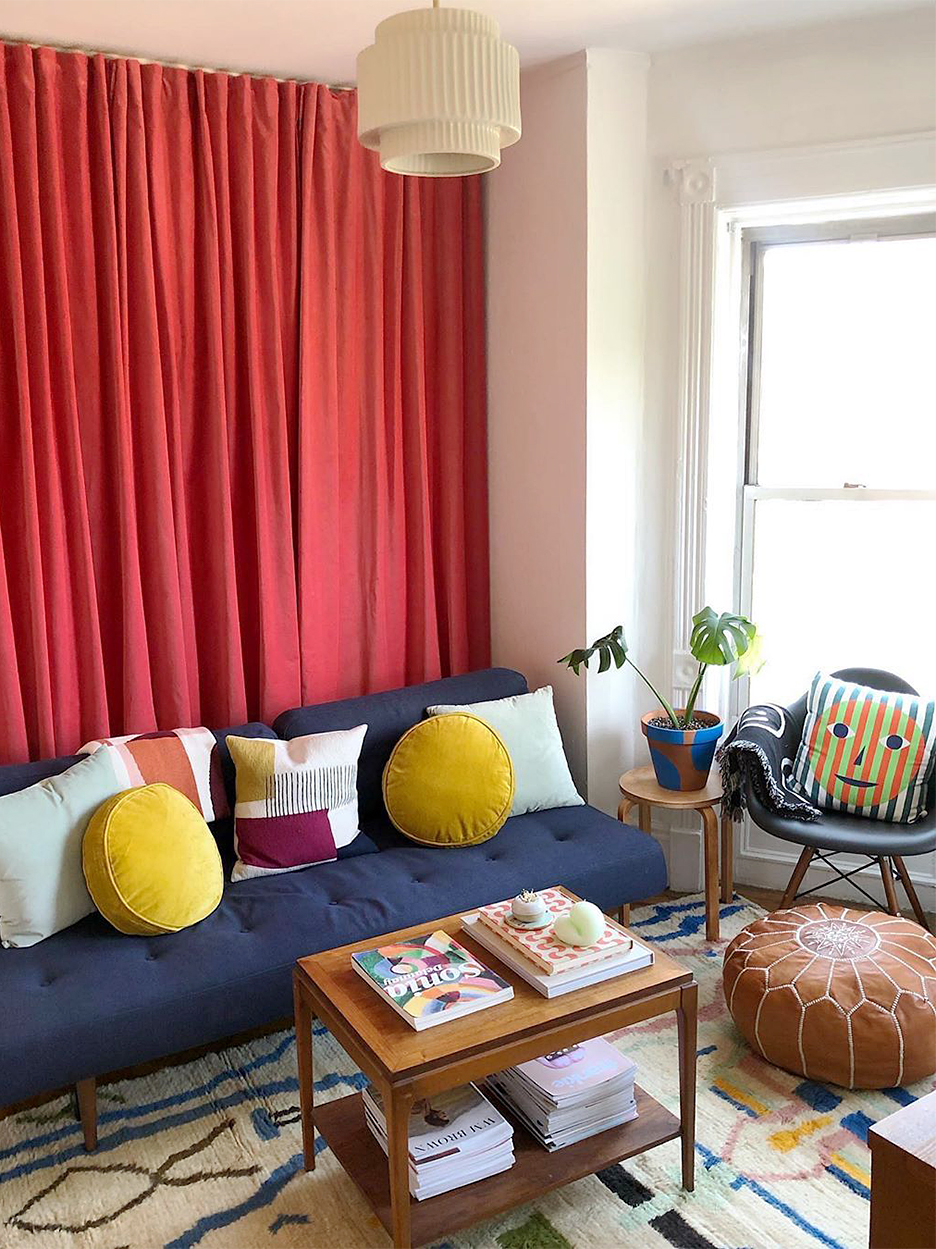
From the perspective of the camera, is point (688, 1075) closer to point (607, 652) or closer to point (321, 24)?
point (607, 652)

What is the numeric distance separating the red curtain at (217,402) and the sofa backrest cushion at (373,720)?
0.62 feet

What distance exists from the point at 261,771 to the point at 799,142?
229 centimetres

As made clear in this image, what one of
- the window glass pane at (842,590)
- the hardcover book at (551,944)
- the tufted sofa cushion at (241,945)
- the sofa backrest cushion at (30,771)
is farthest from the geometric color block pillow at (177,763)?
the window glass pane at (842,590)

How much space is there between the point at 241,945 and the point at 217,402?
1.49m

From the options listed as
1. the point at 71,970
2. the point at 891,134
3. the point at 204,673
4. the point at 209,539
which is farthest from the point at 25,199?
the point at 891,134

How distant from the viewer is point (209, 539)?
3.21 meters

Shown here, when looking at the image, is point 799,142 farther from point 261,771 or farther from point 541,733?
point 261,771

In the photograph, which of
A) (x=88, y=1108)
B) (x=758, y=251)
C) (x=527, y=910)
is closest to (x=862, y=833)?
(x=527, y=910)

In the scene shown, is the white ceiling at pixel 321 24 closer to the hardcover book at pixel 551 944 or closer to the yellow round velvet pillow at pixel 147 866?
the yellow round velvet pillow at pixel 147 866

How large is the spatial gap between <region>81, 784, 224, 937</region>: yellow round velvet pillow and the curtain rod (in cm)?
188

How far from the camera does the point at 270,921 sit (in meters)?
2.62

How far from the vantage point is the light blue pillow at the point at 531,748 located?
3.23 meters

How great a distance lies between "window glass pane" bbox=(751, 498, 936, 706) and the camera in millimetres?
3322

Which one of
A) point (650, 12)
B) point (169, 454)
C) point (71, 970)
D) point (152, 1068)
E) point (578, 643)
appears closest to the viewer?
point (71, 970)
